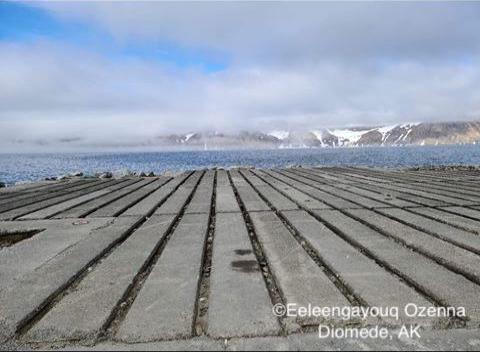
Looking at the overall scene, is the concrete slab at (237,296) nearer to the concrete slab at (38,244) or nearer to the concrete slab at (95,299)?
the concrete slab at (95,299)

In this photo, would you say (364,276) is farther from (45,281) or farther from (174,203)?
(174,203)

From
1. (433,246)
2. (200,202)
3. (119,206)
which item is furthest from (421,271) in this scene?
(119,206)

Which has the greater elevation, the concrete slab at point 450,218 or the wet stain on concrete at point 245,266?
the concrete slab at point 450,218

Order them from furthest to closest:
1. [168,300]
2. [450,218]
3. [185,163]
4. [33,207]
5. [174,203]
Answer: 1. [185,163]
2. [174,203]
3. [33,207]
4. [450,218]
5. [168,300]

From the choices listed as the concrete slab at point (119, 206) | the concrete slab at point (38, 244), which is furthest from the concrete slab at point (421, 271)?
the concrete slab at point (119, 206)

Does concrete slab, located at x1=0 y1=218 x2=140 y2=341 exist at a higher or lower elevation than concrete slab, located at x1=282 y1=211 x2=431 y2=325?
lower

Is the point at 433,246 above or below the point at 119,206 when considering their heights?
above

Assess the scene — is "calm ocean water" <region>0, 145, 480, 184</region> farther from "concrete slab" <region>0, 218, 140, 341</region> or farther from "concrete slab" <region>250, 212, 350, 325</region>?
"concrete slab" <region>250, 212, 350, 325</region>

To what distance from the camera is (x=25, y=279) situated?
11.0 feet

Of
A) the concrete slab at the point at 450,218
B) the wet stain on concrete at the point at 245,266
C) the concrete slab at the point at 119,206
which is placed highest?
the concrete slab at the point at 450,218

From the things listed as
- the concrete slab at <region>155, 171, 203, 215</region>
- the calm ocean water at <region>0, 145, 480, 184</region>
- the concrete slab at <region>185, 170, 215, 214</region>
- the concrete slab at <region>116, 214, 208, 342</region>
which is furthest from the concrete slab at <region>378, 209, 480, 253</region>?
the calm ocean water at <region>0, 145, 480, 184</region>

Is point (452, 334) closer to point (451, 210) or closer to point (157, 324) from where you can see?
point (157, 324)

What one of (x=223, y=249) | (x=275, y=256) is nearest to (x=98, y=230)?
(x=223, y=249)

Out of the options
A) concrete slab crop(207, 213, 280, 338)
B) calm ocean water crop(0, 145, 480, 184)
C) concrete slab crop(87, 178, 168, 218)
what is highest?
concrete slab crop(207, 213, 280, 338)
